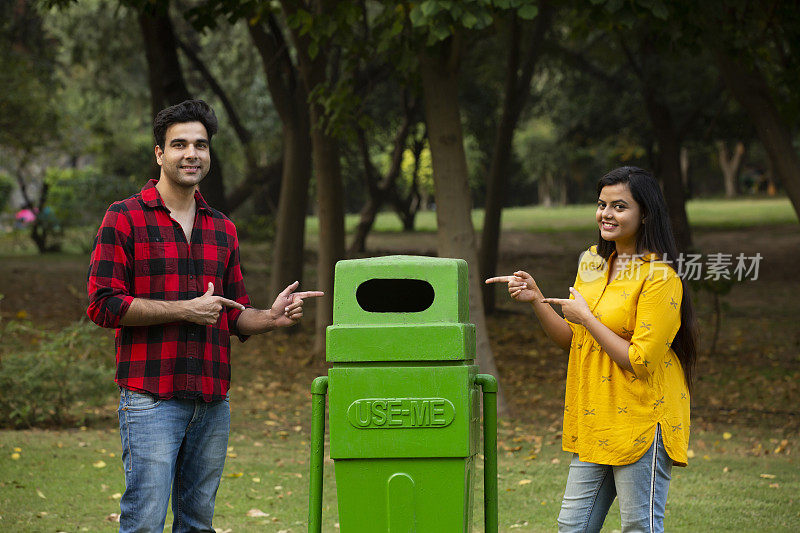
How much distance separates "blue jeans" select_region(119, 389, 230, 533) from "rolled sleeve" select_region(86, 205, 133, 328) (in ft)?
0.97

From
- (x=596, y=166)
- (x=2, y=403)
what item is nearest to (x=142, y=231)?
(x=2, y=403)

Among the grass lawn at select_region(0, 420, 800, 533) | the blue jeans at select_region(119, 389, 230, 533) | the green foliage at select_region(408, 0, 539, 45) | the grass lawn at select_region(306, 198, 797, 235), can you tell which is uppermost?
the green foliage at select_region(408, 0, 539, 45)

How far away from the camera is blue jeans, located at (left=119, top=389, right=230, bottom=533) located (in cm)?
333

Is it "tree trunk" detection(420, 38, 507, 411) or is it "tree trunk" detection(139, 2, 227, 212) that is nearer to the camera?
"tree trunk" detection(420, 38, 507, 411)

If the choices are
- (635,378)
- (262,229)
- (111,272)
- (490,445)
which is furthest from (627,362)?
(262,229)

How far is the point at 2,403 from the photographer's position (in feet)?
27.5

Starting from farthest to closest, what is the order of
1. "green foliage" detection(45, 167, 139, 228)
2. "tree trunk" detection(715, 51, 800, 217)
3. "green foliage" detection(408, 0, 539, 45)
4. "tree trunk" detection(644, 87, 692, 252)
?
"green foliage" detection(45, 167, 139, 228)
"tree trunk" detection(644, 87, 692, 252)
"tree trunk" detection(715, 51, 800, 217)
"green foliage" detection(408, 0, 539, 45)

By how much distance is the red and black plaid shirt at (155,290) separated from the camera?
333 centimetres

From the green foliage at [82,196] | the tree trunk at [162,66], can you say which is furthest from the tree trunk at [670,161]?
the green foliage at [82,196]

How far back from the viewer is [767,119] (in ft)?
32.0

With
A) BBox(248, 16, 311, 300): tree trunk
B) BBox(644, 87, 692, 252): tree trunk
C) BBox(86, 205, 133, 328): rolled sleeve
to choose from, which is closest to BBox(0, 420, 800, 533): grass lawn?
BBox(86, 205, 133, 328): rolled sleeve

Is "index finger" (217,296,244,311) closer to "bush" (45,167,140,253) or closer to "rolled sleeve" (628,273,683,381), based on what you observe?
"rolled sleeve" (628,273,683,381)

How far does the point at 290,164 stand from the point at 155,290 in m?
9.56

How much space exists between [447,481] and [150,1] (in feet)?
23.4
